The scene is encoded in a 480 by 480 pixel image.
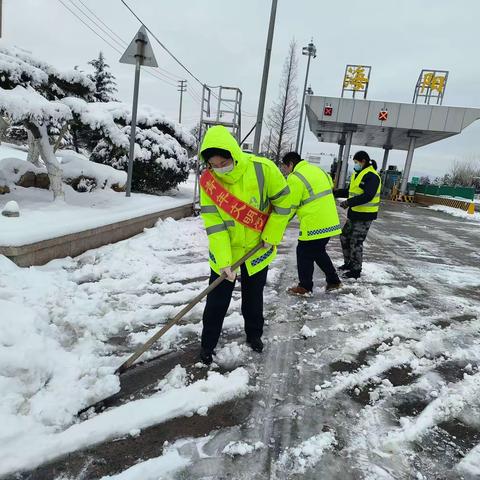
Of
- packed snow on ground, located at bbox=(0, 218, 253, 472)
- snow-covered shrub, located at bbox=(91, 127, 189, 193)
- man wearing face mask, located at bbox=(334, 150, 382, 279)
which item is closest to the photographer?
packed snow on ground, located at bbox=(0, 218, 253, 472)

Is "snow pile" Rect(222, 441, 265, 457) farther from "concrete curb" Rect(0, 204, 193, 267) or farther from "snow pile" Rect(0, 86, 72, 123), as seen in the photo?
"snow pile" Rect(0, 86, 72, 123)

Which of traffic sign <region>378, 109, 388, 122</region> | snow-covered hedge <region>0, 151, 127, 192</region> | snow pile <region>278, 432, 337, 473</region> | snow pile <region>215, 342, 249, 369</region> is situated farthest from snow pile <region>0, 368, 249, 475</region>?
traffic sign <region>378, 109, 388, 122</region>

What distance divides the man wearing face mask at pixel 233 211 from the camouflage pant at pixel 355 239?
8.29 feet

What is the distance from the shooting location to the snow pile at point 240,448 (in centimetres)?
210

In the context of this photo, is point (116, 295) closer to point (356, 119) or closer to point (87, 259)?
point (87, 259)

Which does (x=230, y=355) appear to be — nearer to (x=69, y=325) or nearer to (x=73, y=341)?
(x=73, y=341)

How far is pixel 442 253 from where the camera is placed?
316 inches

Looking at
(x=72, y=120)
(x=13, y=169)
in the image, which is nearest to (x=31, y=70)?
(x=72, y=120)

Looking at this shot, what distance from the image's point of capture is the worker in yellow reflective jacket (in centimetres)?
439

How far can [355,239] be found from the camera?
5.30m

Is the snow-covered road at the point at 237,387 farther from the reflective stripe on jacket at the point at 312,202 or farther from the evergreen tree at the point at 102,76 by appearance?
the evergreen tree at the point at 102,76

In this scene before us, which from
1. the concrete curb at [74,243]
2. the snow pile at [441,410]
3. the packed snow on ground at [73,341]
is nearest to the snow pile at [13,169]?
the concrete curb at [74,243]

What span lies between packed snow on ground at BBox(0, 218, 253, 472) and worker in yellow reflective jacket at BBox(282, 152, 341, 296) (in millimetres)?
1057

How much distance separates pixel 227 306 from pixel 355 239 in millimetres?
2844
